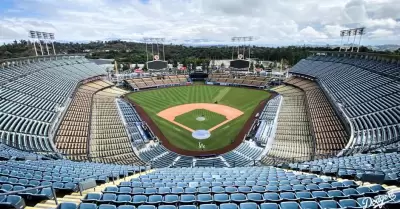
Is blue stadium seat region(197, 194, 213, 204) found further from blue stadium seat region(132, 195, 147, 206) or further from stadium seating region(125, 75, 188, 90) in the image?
stadium seating region(125, 75, 188, 90)

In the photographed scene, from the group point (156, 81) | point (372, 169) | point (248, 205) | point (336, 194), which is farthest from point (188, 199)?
point (156, 81)

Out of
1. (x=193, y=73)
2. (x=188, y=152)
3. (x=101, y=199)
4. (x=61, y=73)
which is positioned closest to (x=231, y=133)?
(x=188, y=152)

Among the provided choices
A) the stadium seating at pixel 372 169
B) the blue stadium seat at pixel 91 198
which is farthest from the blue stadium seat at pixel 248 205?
the stadium seating at pixel 372 169

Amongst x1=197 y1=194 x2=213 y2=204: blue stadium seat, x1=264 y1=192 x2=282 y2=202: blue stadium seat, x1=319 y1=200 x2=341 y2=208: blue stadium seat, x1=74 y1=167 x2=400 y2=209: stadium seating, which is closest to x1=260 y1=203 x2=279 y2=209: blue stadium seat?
x1=74 y1=167 x2=400 y2=209: stadium seating

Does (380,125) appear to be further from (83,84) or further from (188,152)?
(83,84)

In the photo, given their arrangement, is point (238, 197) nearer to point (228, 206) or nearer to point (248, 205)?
point (248, 205)
